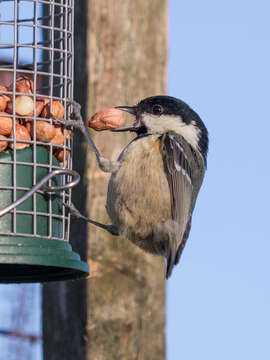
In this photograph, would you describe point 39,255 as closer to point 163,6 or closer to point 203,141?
point 203,141

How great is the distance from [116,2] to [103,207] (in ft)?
4.18

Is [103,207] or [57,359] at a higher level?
[103,207]

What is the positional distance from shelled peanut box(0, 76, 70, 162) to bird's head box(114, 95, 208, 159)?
586 mm

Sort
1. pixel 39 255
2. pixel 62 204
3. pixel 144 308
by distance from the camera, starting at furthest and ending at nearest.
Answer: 1. pixel 144 308
2. pixel 62 204
3. pixel 39 255

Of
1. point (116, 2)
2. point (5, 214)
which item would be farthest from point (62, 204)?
point (116, 2)

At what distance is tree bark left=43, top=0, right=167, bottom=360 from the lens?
235 inches

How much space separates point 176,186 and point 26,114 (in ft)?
3.28

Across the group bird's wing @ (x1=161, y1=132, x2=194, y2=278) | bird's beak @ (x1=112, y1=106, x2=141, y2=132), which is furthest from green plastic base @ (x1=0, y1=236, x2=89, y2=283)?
bird's beak @ (x1=112, y1=106, x2=141, y2=132)

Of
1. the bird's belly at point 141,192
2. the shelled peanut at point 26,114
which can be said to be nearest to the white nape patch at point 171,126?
the bird's belly at point 141,192

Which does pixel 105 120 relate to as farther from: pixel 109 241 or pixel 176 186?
pixel 109 241

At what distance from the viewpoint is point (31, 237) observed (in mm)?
5031

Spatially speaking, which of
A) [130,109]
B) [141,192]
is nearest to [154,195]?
[141,192]

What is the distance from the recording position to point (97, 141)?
616cm

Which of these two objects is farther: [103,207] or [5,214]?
[103,207]
